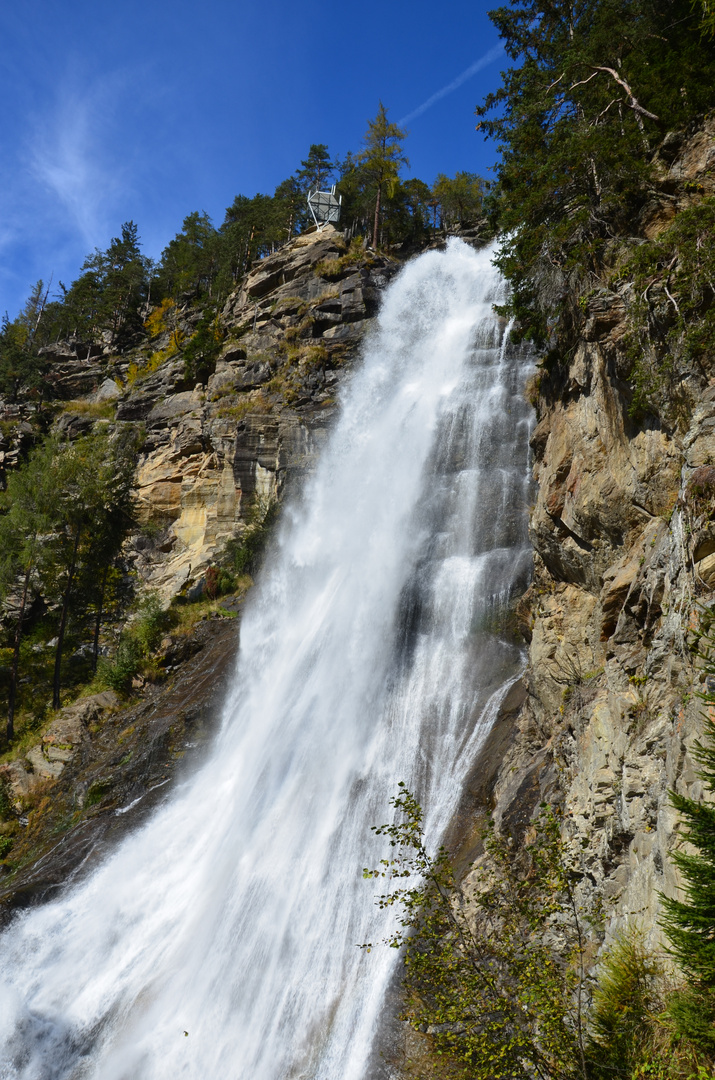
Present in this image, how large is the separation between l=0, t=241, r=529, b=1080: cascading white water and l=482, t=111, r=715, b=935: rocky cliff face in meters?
2.54

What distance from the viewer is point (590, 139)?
1080cm

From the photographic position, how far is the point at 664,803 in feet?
20.1

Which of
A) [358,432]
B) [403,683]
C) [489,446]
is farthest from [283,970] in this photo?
[358,432]

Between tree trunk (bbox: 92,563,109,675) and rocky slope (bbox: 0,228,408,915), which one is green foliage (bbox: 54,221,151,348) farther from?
tree trunk (bbox: 92,563,109,675)

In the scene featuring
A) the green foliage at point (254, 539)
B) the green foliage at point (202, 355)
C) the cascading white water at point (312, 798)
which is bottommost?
the cascading white water at point (312, 798)

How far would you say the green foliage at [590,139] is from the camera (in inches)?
401

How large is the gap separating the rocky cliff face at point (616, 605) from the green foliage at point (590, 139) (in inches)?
23.9

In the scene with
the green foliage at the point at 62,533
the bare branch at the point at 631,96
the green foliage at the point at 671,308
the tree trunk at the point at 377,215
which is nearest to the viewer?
the green foliage at the point at 671,308

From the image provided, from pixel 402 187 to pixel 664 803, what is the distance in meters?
43.4

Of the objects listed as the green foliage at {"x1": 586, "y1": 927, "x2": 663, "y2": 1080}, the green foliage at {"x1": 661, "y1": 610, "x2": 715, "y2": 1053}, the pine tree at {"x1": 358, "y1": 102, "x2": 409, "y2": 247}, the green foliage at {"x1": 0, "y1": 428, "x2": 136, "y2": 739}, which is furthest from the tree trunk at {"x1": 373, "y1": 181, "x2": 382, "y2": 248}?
the green foliage at {"x1": 586, "y1": 927, "x2": 663, "y2": 1080}

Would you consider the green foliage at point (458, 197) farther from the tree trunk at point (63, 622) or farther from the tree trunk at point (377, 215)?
the tree trunk at point (63, 622)

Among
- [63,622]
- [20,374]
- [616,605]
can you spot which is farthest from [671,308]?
[20,374]

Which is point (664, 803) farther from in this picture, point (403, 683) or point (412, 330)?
point (412, 330)

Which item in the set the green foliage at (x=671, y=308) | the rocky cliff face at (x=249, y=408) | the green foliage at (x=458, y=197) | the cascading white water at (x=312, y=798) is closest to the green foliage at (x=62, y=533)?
the rocky cliff face at (x=249, y=408)
